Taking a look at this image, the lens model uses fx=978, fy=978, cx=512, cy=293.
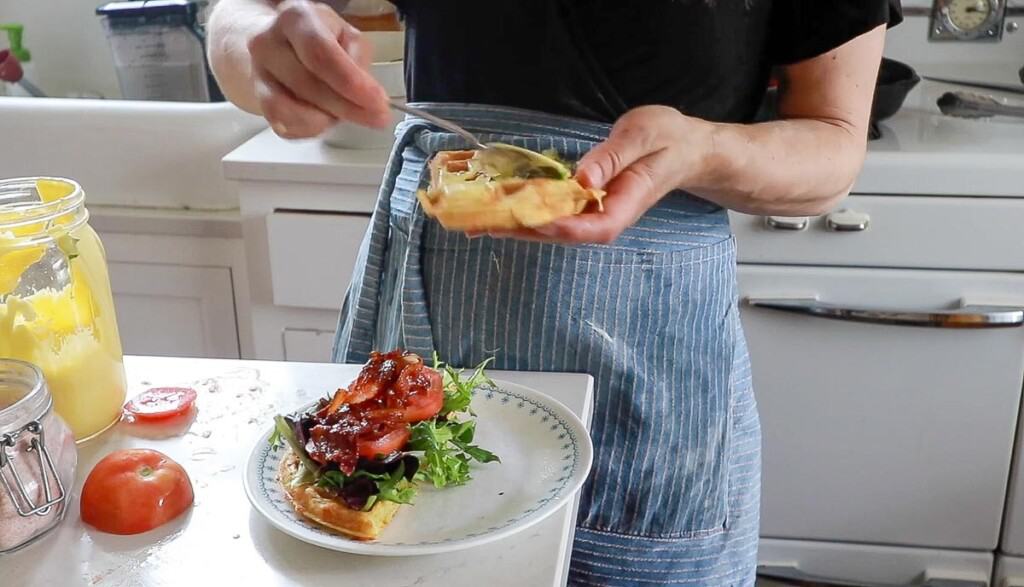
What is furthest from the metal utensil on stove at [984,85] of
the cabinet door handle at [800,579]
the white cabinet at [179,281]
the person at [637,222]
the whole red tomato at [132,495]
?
the whole red tomato at [132,495]

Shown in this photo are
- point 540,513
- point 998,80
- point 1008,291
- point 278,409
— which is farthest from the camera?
point 998,80

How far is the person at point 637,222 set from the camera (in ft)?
2.39

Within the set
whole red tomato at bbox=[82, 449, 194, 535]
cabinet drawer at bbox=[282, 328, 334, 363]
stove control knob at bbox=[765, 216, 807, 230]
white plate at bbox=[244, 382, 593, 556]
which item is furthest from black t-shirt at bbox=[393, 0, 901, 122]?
cabinet drawer at bbox=[282, 328, 334, 363]

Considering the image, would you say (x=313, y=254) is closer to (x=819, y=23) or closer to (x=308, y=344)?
(x=308, y=344)

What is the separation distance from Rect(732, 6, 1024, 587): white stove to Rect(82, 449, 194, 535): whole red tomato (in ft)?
2.92

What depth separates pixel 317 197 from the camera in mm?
1323

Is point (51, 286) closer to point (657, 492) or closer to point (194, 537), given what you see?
point (194, 537)

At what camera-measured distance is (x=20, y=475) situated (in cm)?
55

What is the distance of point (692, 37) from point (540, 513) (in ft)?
1.23

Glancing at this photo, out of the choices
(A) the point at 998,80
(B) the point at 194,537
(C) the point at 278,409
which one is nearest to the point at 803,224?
(A) the point at 998,80

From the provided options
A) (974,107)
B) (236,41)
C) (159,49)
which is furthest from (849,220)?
(159,49)

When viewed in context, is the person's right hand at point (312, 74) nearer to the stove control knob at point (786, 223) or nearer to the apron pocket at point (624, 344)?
the apron pocket at point (624, 344)

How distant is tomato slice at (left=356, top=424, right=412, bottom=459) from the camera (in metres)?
0.58

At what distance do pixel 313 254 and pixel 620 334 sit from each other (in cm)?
70
